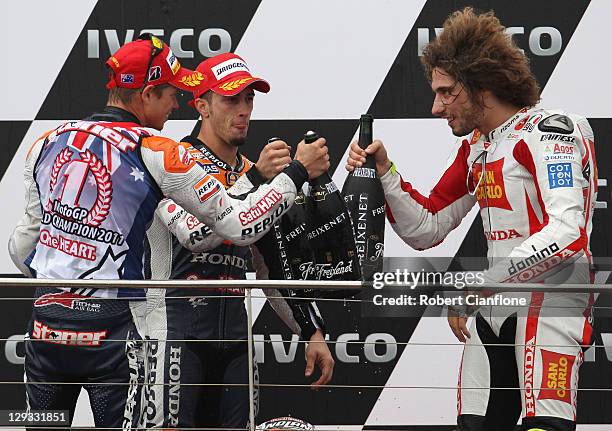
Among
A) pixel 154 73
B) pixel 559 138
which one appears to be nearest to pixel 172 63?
pixel 154 73

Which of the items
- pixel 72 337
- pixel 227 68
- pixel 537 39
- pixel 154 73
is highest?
pixel 537 39

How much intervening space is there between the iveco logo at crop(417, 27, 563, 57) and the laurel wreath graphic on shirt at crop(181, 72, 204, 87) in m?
0.58

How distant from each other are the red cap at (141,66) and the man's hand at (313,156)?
0.33 m

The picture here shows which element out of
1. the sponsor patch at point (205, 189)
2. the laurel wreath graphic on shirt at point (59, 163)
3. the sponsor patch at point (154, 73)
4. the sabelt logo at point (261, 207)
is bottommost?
the sabelt logo at point (261, 207)

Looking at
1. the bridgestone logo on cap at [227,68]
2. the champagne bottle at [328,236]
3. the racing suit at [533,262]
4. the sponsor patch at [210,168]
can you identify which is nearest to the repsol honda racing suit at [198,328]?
the sponsor patch at [210,168]

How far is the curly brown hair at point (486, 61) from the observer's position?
2.26 metres

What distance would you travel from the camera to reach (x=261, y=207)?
216cm

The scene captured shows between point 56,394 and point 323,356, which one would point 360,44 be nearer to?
point 323,356

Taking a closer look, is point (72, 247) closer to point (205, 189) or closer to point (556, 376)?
point (205, 189)

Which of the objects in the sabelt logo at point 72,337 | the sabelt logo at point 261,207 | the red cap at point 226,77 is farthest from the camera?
the red cap at point 226,77

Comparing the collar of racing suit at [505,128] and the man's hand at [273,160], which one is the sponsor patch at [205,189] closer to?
Answer: the man's hand at [273,160]

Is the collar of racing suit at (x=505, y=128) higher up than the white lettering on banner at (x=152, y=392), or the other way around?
the collar of racing suit at (x=505, y=128)

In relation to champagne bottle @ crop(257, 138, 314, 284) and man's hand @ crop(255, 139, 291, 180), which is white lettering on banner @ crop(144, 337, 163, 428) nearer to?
champagne bottle @ crop(257, 138, 314, 284)

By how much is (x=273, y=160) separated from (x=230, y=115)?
9.0 inches
